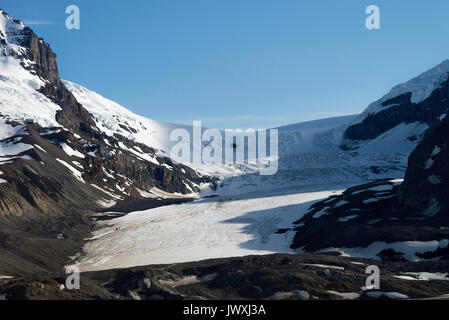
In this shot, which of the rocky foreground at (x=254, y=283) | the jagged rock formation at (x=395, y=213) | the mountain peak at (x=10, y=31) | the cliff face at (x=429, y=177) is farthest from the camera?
the mountain peak at (x=10, y=31)

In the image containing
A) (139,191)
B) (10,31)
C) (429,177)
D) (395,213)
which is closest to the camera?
(395,213)

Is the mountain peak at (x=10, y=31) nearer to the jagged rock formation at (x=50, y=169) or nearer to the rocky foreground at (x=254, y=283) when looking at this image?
the jagged rock formation at (x=50, y=169)

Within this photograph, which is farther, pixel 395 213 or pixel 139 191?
pixel 139 191

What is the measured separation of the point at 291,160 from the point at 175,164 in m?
43.3

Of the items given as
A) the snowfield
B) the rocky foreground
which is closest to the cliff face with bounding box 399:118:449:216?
the snowfield

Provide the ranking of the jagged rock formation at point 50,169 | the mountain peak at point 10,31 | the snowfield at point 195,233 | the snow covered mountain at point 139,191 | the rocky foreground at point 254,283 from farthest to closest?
the mountain peak at point 10,31
the jagged rock formation at point 50,169
the snow covered mountain at point 139,191
the snowfield at point 195,233
the rocky foreground at point 254,283

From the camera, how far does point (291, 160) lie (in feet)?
589

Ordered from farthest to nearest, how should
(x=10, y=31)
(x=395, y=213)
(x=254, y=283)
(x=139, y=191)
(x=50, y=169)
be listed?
(x=10, y=31) → (x=139, y=191) → (x=50, y=169) → (x=395, y=213) → (x=254, y=283)

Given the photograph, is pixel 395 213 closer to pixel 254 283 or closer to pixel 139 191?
pixel 254 283

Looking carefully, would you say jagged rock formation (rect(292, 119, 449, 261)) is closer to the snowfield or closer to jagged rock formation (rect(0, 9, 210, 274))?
the snowfield

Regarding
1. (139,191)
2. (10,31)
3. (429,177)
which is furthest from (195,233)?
(10,31)

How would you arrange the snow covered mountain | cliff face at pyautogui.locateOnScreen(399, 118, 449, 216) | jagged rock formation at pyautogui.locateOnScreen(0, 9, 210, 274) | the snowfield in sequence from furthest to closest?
cliff face at pyautogui.locateOnScreen(399, 118, 449, 216) → jagged rock formation at pyautogui.locateOnScreen(0, 9, 210, 274) → the snow covered mountain → the snowfield

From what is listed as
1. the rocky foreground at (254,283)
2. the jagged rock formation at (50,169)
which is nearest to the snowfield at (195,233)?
the jagged rock formation at (50,169)

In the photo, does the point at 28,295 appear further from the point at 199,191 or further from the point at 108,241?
the point at 199,191
